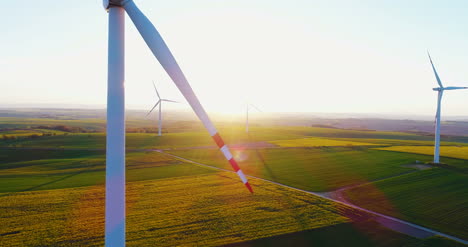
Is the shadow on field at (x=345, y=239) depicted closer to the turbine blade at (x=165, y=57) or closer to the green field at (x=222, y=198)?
the green field at (x=222, y=198)

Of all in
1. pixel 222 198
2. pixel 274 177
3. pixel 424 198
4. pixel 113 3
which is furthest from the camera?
pixel 274 177

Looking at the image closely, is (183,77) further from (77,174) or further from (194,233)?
(77,174)

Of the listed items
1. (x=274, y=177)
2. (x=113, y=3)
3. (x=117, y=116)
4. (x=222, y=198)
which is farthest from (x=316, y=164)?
(x=113, y=3)

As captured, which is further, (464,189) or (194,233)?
(464,189)

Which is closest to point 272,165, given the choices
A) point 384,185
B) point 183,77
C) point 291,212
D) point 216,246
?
point 384,185

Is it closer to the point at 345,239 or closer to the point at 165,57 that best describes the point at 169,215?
the point at 345,239

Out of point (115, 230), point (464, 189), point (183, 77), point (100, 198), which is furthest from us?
point (464, 189)

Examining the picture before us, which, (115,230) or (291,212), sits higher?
(115,230)

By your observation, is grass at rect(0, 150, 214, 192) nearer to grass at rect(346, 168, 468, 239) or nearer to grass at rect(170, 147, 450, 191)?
grass at rect(170, 147, 450, 191)
